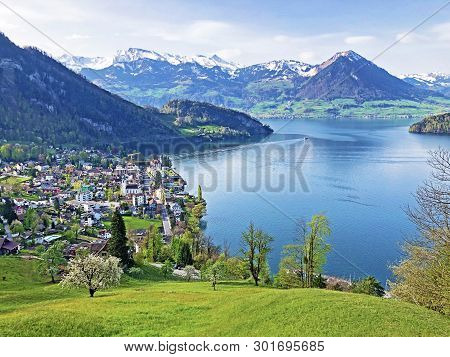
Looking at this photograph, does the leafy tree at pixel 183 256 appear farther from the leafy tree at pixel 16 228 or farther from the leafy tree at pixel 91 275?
the leafy tree at pixel 16 228

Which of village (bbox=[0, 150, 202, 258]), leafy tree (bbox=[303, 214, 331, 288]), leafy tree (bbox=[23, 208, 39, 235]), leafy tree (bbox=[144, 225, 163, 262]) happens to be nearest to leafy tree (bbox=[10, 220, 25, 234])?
village (bbox=[0, 150, 202, 258])

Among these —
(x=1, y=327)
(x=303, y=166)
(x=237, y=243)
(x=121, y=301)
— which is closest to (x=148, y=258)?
(x=237, y=243)

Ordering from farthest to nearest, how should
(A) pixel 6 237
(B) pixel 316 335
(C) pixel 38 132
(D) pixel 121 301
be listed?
(C) pixel 38 132
(A) pixel 6 237
(D) pixel 121 301
(B) pixel 316 335

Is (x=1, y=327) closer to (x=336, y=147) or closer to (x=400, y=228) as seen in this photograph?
(x=400, y=228)

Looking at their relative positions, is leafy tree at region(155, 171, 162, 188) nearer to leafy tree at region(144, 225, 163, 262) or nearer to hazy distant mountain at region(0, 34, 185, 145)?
leafy tree at region(144, 225, 163, 262)

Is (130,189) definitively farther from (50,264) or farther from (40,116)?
(40,116)

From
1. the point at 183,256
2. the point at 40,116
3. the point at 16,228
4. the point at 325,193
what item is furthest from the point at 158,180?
the point at 40,116
